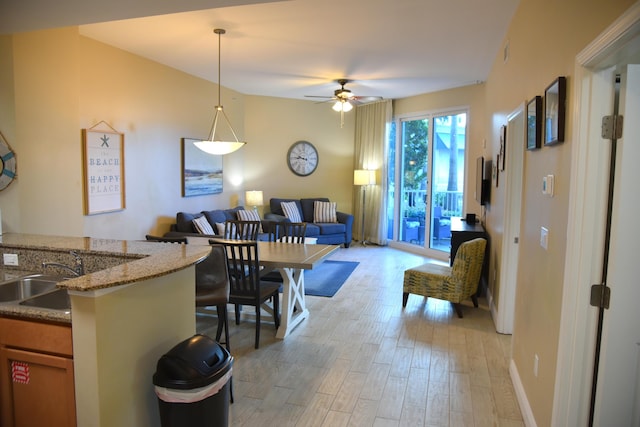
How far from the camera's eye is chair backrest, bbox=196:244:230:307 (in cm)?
319

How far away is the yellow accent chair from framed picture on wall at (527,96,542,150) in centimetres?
174

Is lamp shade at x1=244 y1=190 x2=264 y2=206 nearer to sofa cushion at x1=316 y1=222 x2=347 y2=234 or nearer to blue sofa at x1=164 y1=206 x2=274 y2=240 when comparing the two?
blue sofa at x1=164 y1=206 x2=274 y2=240

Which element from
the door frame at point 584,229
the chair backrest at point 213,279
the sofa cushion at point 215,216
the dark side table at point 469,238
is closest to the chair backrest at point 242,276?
the chair backrest at point 213,279

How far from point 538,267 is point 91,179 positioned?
14.2 feet

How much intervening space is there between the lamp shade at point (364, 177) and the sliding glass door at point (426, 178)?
1.12 feet

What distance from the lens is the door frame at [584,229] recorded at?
5.74 ft

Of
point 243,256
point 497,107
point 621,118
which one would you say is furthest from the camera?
point 497,107

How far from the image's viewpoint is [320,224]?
8.14 metres

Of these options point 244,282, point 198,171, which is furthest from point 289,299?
point 198,171

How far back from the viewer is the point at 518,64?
3.42 meters

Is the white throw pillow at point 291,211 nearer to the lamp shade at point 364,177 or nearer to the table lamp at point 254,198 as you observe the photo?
the table lamp at point 254,198

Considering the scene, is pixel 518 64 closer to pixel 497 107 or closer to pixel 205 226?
pixel 497 107

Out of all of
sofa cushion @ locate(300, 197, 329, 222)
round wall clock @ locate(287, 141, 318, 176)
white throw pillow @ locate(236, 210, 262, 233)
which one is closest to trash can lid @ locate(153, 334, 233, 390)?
white throw pillow @ locate(236, 210, 262, 233)

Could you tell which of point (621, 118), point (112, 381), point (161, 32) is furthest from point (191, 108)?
point (621, 118)
